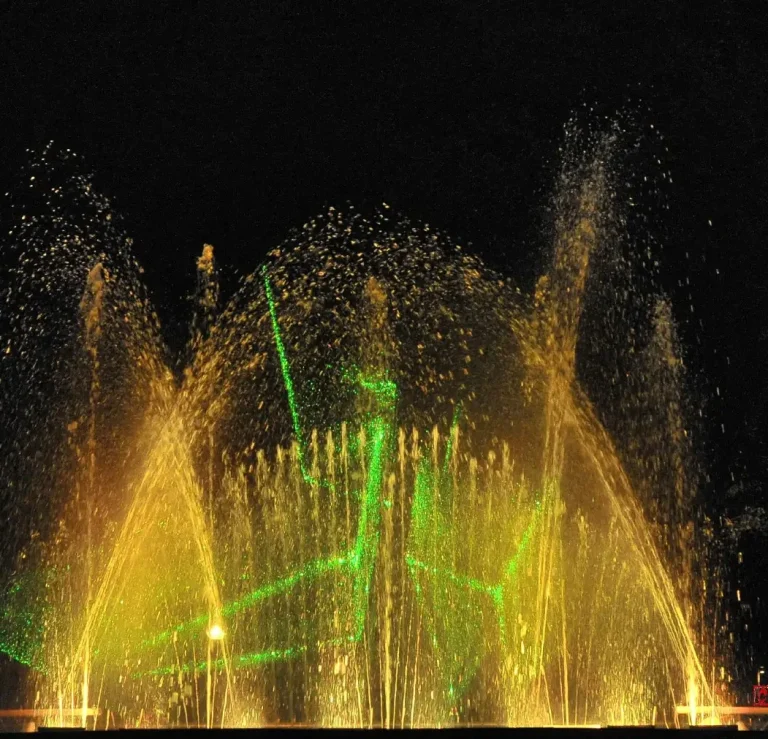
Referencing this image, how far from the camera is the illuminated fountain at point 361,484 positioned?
2128 cm

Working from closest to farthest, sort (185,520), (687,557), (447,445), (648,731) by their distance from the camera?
1. (648,731)
2. (185,520)
3. (447,445)
4. (687,557)

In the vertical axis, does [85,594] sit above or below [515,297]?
below

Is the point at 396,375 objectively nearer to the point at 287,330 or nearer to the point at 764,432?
the point at 287,330

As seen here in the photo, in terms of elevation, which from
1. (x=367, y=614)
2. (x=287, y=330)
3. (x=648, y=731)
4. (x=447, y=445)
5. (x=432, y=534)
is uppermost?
(x=287, y=330)

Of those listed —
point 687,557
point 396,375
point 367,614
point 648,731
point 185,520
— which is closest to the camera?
point 648,731

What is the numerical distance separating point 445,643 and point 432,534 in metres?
1.95

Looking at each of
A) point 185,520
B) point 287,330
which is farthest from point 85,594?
point 287,330

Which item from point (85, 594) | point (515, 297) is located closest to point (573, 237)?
point (515, 297)

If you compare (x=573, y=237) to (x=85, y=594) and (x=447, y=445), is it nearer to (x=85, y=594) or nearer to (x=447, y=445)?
(x=447, y=445)

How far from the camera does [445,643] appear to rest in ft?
74.5

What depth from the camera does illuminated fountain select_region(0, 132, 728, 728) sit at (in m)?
21.3

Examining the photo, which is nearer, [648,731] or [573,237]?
[648,731]

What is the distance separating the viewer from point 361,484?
74.8 ft

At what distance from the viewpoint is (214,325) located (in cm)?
2244
